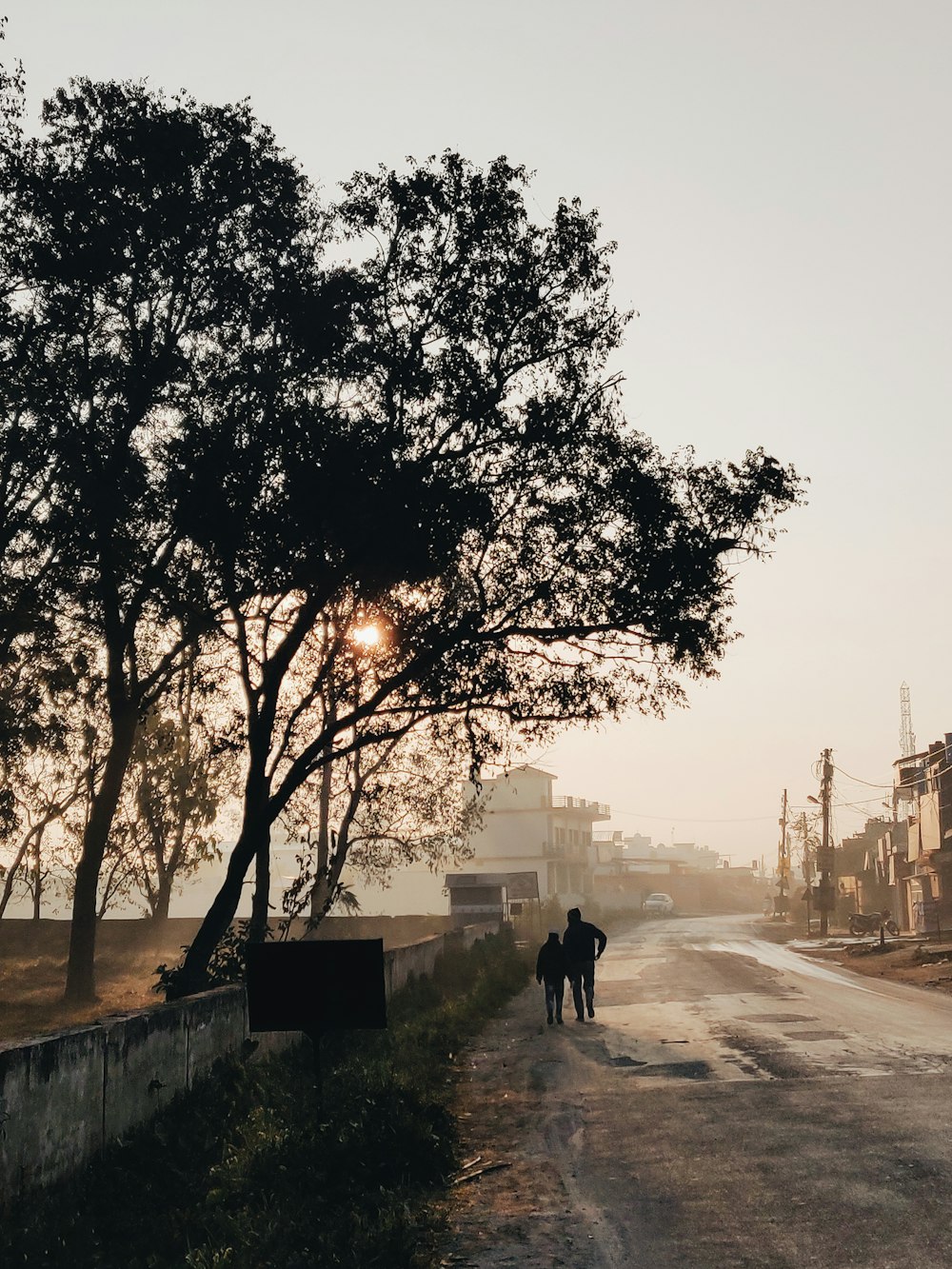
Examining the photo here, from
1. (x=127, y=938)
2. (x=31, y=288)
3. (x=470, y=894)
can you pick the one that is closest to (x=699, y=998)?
(x=31, y=288)

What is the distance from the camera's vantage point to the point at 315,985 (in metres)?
11.1

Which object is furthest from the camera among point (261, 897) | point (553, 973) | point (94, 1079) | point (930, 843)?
point (930, 843)

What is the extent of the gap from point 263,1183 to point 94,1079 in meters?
1.57

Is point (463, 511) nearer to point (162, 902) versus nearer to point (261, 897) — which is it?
point (261, 897)

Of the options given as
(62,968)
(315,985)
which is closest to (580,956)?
(315,985)

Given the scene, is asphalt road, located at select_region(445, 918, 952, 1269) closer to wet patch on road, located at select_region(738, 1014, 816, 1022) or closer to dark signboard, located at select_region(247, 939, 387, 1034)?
wet patch on road, located at select_region(738, 1014, 816, 1022)

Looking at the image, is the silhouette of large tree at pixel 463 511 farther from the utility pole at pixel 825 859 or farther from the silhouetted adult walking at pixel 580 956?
the utility pole at pixel 825 859

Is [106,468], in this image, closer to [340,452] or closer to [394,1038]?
[340,452]

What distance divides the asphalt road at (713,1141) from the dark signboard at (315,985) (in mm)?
1595

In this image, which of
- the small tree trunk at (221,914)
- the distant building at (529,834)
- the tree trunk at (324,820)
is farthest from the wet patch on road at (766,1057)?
the distant building at (529,834)

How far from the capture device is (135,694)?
2555cm

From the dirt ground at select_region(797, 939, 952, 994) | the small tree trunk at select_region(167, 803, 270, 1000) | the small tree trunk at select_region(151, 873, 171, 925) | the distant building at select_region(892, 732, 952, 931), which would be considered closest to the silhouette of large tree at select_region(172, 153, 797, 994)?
the small tree trunk at select_region(167, 803, 270, 1000)

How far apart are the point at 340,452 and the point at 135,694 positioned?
30.4ft

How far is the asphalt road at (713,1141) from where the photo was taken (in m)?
7.50
